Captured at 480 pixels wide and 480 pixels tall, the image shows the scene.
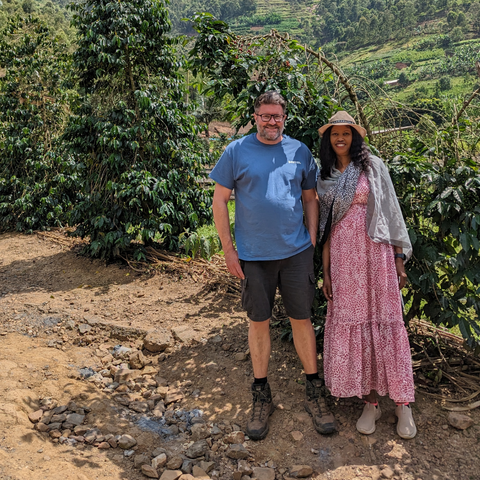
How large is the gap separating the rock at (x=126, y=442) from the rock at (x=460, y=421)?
6.08 feet

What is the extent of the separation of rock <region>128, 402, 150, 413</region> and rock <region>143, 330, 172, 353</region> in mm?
678

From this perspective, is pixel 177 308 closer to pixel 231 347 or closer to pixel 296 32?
pixel 231 347

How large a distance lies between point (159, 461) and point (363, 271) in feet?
5.00

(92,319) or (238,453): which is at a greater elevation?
(92,319)

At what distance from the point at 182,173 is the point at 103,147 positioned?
3.34 feet

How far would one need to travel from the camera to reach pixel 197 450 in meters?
2.59

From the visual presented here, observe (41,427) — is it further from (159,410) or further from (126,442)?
(159,410)

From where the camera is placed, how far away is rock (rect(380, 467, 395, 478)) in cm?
238

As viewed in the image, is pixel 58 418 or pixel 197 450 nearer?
pixel 197 450

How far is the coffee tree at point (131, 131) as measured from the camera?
538cm

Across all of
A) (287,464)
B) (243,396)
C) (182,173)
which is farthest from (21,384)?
(182,173)

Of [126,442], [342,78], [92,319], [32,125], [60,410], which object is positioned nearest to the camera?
[126,442]

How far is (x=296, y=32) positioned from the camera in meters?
83.6

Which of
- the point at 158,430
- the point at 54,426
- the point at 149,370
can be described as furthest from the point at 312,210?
the point at 54,426
